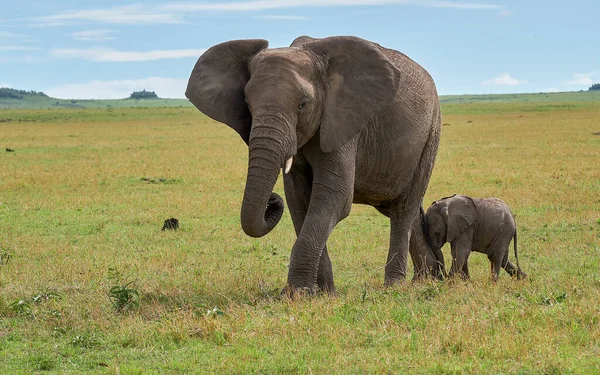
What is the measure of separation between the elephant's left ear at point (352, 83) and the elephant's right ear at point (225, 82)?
0.65 m

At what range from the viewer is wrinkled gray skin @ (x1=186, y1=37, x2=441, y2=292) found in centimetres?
754

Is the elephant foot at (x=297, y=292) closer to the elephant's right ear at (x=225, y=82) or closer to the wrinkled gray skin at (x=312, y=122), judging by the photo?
the wrinkled gray skin at (x=312, y=122)

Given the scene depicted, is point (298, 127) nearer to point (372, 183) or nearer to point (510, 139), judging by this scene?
point (372, 183)

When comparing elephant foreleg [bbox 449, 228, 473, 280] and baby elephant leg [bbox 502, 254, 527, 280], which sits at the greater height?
elephant foreleg [bbox 449, 228, 473, 280]

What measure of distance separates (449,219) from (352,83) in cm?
264

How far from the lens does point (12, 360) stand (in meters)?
6.70

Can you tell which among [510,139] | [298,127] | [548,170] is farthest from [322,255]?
[510,139]

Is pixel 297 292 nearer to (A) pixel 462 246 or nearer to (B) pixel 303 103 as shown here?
(B) pixel 303 103

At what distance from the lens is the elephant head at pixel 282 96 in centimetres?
746

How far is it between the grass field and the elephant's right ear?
171 centimetres

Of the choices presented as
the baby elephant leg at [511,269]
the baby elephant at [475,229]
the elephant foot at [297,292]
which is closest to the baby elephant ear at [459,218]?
the baby elephant at [475,229]

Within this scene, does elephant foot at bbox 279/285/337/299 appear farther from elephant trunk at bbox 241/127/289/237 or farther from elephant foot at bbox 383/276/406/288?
elephant foot at bbox 383/276/406/288

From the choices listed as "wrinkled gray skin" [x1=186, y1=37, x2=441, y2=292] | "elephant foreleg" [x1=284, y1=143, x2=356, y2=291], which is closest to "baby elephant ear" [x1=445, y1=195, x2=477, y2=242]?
"wrinkled gray skin" [x1=186, y1=37, x2=441, y2=292]

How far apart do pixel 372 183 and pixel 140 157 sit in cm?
2248
